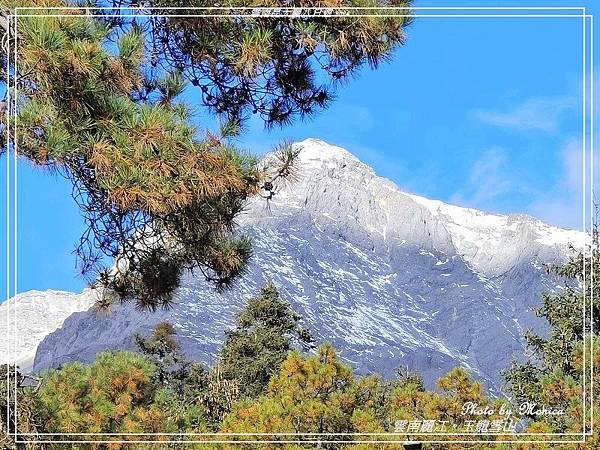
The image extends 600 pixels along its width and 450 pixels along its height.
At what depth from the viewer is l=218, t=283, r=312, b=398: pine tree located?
6941 mm

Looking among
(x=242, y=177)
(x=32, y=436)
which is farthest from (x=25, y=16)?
(x=32, y=436)

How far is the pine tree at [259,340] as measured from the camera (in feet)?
22.8

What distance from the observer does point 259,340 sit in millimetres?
7340

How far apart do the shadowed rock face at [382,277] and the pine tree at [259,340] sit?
6.1 inches

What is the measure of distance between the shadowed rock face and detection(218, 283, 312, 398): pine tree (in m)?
0.16

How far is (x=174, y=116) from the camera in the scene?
2.79 meters

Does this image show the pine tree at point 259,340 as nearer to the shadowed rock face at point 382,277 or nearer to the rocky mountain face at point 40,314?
the shadowed rock face at point 382,277

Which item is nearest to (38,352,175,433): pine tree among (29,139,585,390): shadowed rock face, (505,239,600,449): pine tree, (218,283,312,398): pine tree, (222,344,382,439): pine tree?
(222,344,382,439): pine tree

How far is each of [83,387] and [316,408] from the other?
1083 mm

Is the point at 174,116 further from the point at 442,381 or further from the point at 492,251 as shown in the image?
the point at 492,251

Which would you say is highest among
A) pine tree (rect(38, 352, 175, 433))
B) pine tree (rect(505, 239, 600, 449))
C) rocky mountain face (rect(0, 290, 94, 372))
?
pine tree (rect(505, 239, 600, 449))

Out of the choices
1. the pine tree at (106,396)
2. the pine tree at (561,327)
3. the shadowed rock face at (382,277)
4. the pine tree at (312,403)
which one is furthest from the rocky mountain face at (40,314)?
the pine tree at (561,327)

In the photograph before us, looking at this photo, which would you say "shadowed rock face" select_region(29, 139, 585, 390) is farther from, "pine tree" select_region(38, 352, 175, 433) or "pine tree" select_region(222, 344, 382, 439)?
"pine tree" select_region(222, 344, 382, 439)

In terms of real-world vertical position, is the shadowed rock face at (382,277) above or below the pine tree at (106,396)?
above
